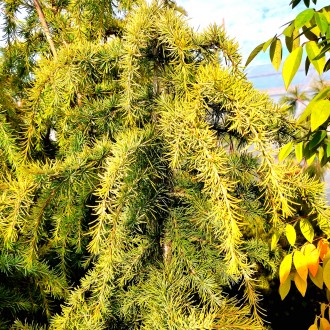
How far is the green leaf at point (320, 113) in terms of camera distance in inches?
9.0

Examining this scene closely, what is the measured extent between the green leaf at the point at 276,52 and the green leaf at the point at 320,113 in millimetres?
75

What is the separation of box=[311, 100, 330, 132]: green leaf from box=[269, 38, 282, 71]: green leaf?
7cm

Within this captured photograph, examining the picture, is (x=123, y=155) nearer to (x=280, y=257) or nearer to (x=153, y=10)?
(x=153, y=10)

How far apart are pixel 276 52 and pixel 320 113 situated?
0.09 m

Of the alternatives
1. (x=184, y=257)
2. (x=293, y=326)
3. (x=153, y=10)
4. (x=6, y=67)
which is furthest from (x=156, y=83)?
(x=293, y=326)

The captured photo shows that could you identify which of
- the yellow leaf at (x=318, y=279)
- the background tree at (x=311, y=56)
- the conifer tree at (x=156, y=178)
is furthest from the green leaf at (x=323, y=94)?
the yellow leaf at (x=318, y=279)

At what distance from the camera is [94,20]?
714 millimetres

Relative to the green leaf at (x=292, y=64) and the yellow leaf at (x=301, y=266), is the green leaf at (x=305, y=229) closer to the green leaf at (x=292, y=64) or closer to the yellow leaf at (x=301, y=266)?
the yellow leaf at (x=301, y=266)

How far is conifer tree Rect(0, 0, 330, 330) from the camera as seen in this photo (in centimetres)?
39

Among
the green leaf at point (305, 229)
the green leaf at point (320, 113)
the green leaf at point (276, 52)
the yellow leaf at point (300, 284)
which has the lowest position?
the yellow leaf at point (300, 284)

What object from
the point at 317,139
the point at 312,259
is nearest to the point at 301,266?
the point at 312,259

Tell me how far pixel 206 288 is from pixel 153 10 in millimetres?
392

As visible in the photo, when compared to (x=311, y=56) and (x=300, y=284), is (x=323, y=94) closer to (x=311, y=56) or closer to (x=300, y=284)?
(x=311, y=56)

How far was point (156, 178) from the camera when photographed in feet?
1.64
